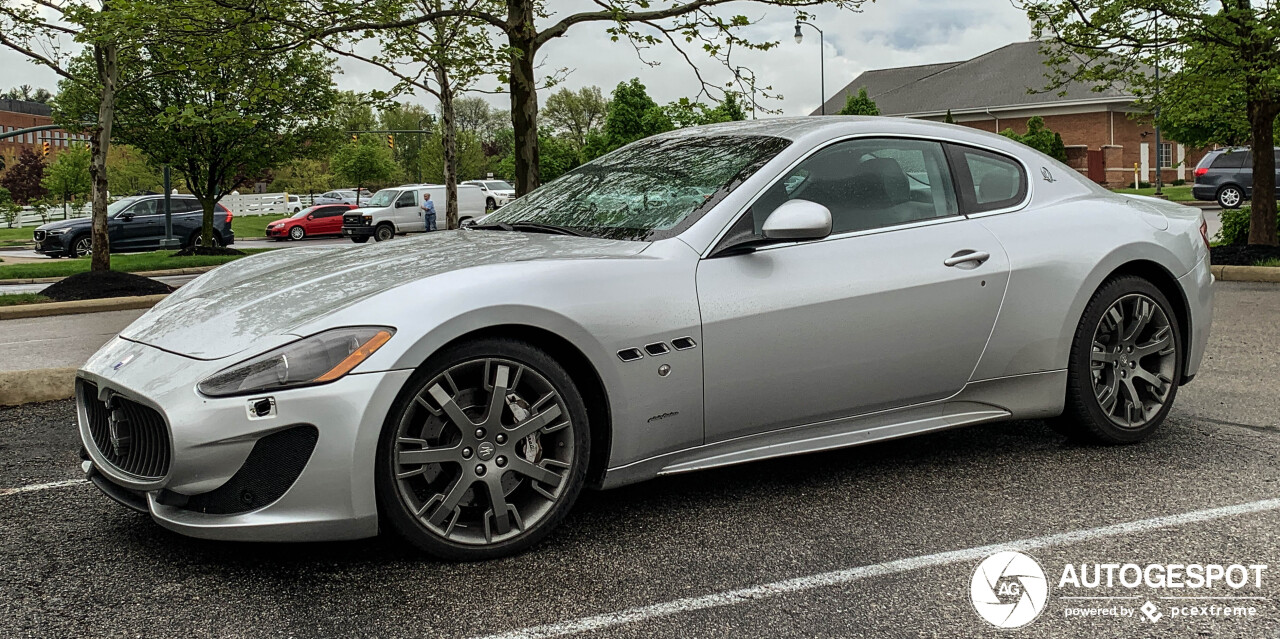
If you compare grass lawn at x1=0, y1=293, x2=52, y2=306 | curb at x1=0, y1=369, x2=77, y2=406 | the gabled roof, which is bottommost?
curb at x1=0, y1=369, x2=77, y2=406

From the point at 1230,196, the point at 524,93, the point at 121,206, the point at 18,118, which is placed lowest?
the point at 1230,196

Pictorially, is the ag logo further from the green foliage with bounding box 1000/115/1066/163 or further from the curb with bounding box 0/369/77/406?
the green foliage with bounding box 1000/115/1066/163

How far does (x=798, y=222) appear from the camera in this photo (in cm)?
371

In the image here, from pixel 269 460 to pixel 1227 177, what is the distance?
3087 centimetres

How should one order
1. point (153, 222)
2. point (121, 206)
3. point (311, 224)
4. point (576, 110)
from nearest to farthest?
point (153, 222)
point (121, 206)
point (311, 224)
point (576, 110)

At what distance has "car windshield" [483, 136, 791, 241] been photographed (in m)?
4.03

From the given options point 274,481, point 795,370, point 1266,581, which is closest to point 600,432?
point 795,370

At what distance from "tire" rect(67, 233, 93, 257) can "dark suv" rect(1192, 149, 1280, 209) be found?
2911 cm

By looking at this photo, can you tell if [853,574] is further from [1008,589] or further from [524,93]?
[524,93]

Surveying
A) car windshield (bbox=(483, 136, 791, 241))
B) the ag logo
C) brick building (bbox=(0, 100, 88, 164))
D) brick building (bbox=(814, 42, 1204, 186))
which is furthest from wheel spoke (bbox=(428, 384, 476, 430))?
brick building (bbox=(0, 100, 88, 164))

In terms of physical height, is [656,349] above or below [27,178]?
below

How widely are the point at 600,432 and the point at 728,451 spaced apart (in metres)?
0.50

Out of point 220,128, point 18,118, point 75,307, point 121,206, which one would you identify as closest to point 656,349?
point 75,307

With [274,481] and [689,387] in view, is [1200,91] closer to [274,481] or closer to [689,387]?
[689,387]
